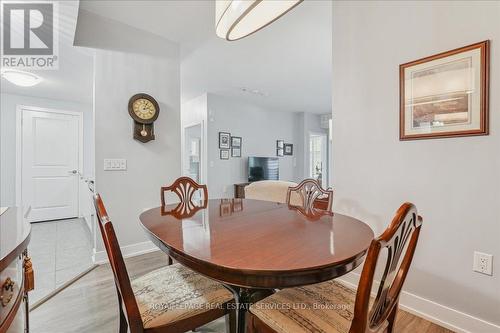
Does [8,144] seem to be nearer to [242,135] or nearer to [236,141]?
[236,141]

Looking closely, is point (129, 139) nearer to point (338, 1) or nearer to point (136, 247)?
point (136, 247)

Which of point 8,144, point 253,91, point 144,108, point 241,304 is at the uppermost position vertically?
point 253,91

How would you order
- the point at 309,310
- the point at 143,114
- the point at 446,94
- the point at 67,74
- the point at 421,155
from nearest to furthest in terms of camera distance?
the point at 309,310
the point at 446,94
the point at 421,155
the point at 143,114
the point at 67,74

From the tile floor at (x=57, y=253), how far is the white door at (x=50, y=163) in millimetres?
435

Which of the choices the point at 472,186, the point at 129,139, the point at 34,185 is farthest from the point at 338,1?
the point at 34,185

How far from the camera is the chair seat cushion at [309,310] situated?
2.98ft

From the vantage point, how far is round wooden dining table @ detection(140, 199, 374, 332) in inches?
31.4

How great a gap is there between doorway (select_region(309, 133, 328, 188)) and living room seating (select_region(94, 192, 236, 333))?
6776mm

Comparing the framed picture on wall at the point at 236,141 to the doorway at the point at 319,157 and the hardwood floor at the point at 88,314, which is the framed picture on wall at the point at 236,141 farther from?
the hardwood floor at the point at 88,314

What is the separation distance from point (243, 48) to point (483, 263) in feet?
10.1

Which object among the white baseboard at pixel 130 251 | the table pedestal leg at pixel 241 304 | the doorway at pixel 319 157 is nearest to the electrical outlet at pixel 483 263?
the table pedestal leg at pixel 241 304

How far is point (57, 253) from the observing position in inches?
113

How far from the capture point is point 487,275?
1454 millimetres

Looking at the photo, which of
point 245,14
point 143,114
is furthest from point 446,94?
point 143,114
